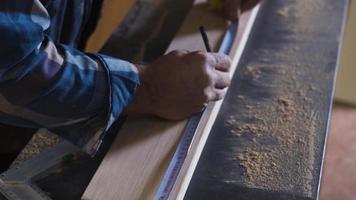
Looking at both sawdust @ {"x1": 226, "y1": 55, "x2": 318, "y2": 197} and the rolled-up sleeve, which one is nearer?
the rolled-up sleeve

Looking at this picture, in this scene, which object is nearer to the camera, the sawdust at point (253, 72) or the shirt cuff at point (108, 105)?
the shirt cuff at point (108, 105)

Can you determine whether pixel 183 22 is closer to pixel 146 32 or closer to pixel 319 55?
pixel 146 32

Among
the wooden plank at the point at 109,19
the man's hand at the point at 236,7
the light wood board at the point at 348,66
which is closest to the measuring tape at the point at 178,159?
the man's hand at the point at 236,7

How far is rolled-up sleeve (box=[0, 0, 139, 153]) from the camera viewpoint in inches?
26.6

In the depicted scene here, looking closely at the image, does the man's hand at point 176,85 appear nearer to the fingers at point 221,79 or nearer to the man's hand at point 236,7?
the fingers at point 221,79

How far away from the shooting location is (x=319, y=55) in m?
1.16

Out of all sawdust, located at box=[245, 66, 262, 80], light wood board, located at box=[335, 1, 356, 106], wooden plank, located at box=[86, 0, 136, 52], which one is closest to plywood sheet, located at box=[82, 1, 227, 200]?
sawdust, located at box=[245, 66, 262, 80]

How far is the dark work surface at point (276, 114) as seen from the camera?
0.88m

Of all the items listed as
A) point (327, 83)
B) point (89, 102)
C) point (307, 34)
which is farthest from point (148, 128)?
point (307, 34)

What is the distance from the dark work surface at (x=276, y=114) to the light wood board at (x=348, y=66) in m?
0.71

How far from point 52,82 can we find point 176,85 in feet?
0.80

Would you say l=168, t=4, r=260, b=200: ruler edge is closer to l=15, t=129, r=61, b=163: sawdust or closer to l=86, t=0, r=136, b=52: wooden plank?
l=15, t=129, r=61, b=163: sawdust

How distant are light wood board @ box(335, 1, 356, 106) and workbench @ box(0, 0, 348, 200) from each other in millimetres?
744

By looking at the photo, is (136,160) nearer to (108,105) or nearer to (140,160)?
(140,160)
